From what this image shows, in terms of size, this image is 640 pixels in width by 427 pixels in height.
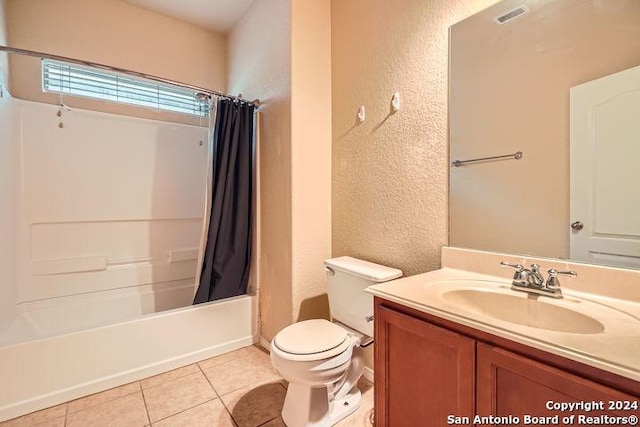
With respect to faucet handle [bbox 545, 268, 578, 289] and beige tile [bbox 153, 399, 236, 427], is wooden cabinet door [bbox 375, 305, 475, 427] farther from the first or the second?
beige tile [bbox 153, 399, 236, 427]

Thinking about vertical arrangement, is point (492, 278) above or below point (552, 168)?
below

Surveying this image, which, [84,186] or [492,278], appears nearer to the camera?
[492,278]

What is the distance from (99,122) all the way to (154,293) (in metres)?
1.47

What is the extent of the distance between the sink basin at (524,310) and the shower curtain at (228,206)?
1564 millimetres

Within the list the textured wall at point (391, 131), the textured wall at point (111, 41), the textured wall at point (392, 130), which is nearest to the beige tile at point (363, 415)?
the textured wall at point (391, 131)

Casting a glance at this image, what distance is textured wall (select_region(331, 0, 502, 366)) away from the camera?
1424mm

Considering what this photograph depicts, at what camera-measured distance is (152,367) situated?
70.6 inches

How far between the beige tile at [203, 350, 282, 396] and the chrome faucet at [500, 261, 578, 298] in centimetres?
146

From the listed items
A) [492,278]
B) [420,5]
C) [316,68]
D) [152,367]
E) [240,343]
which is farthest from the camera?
[240,343]

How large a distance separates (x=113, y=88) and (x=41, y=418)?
2311mm

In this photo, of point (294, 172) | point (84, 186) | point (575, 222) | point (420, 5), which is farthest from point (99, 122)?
point (575, 222)

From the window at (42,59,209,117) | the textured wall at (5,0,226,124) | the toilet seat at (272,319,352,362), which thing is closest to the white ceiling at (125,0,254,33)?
the textured wall at (5,0,226,124)

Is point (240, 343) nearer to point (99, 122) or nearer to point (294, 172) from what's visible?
point (294, 172)

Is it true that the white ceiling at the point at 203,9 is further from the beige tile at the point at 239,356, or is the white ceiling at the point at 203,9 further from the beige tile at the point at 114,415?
the beige tile at the point at 114,415
